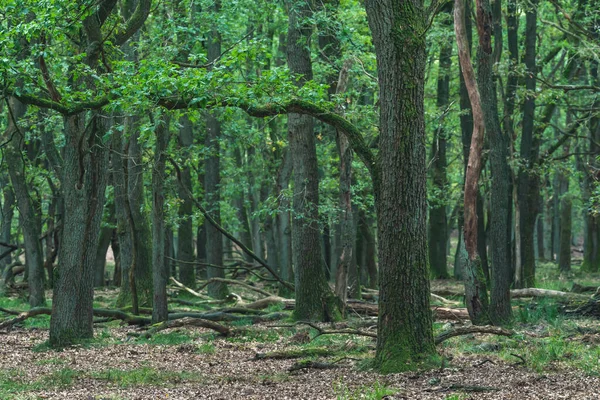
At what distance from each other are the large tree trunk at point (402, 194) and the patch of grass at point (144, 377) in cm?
254

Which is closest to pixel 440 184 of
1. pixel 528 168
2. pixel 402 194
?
pixel 528 168

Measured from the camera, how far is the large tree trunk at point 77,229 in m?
12.0

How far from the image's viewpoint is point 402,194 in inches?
362

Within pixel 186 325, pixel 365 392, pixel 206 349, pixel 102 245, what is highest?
pixel 102 245

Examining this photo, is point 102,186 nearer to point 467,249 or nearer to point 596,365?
point 467,249

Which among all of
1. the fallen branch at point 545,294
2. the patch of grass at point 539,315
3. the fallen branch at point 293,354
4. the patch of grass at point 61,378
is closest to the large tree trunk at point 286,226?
the fallen branch at point 545,294

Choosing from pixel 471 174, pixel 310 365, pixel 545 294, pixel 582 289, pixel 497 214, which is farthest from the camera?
pixel 582 289

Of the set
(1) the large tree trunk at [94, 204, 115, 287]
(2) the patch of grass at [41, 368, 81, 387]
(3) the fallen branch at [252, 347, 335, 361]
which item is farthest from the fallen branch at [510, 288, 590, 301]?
(2) the patch of grass at [41, 368, 81, 387]

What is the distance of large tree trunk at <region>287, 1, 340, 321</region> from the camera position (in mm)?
15375

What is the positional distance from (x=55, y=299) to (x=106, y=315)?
388cm

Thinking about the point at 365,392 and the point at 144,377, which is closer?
the point at 365,392

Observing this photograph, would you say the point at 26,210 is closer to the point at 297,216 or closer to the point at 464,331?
the point at 297,216

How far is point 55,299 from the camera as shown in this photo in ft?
40.5

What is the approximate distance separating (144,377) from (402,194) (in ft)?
13.3
